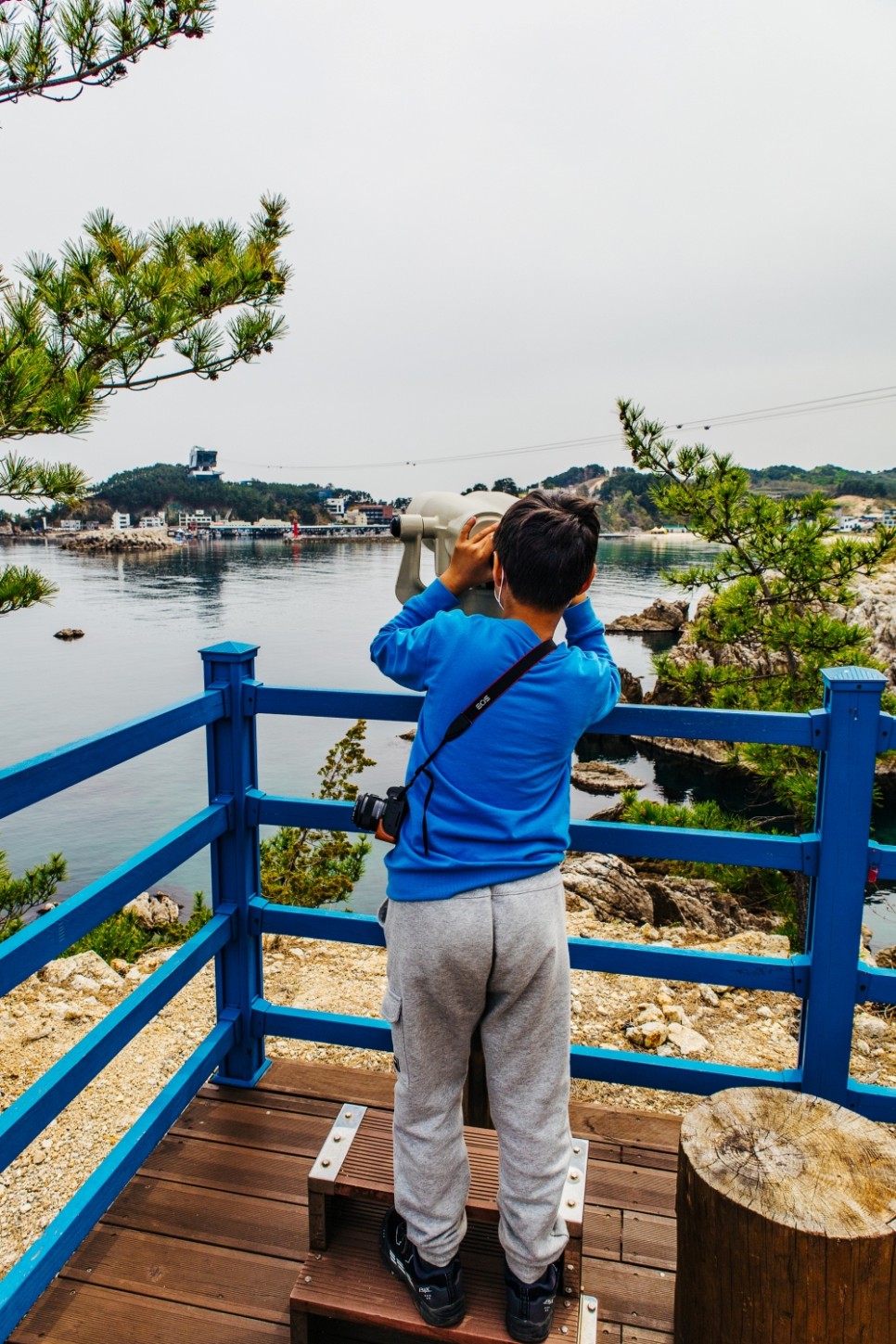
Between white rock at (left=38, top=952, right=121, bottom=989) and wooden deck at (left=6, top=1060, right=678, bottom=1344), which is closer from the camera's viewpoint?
wooden deck at (left=6, top=1060, right=678, bottom=1344)

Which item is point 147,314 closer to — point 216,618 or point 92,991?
point 92,991

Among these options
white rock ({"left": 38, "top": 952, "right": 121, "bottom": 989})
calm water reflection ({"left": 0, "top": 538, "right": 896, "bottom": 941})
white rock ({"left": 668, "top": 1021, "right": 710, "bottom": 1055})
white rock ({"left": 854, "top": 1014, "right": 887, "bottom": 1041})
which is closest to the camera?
white rock ({"left": 668, "top": 1021, "right": 710, "bottom": 1055})

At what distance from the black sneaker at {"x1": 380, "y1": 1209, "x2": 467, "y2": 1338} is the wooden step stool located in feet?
0.05

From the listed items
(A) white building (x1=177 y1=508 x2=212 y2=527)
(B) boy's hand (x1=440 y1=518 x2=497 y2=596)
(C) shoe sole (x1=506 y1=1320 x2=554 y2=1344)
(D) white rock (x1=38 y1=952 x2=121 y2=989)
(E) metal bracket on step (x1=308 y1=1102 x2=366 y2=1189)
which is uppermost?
(A) white building (x1=177 y1=508 x2=212 y2=527)

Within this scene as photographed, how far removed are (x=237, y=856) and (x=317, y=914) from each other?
0.29 meters

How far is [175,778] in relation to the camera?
2152cm

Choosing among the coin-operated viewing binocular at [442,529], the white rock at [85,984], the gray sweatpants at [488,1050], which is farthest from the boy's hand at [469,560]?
the white rock at [85,984]

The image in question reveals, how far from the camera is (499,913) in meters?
1.61

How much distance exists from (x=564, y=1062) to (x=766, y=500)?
561 centimetres

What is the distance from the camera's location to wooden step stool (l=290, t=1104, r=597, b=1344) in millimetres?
1721

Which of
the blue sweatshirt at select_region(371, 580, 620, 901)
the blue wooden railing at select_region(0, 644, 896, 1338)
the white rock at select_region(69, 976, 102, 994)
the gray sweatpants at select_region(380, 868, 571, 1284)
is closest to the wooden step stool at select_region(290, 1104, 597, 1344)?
the gray sweatpants at select_region(380, 868, 571, 1284)

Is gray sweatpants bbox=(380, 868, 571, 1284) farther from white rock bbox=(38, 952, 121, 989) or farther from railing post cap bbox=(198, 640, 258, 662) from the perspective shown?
white rock bbox=(38, 952, 121, 989)

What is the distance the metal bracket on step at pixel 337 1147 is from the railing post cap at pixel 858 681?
4.96ft

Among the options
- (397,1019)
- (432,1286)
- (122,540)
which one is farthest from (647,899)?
(122,540)
